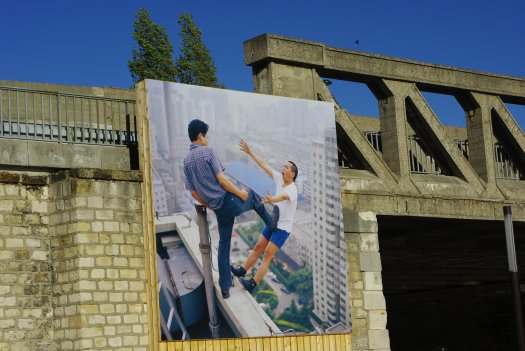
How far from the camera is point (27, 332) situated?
637 inches

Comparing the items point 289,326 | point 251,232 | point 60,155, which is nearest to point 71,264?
point 60,155

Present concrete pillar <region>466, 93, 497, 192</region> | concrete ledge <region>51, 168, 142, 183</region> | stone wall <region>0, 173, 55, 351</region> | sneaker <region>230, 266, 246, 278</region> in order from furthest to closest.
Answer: concrete pillar <region>466, 93, 497, 192</region>, sneaker <region>230, 266, 246, 278</region>, concrete ledge <region>51, 168, 142, 183</region>, stone wall <region>0, 173, 55, 351</region>

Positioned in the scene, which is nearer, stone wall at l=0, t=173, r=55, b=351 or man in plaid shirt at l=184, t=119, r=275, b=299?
stone wall at l=0, t=173, r=55, b=351

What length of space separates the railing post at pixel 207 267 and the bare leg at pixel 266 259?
3.18 ft

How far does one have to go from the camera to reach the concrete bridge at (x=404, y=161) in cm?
1967

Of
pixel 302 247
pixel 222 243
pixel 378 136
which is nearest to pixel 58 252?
pixel 222 243

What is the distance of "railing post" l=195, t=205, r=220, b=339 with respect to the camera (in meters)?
17.3

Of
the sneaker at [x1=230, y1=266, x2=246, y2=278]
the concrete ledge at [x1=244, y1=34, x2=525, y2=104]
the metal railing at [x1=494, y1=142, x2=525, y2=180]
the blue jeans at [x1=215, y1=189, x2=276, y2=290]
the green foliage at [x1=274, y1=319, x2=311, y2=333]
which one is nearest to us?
the blue jeans at [x1=215, y1=189, x2=276, y2=290]

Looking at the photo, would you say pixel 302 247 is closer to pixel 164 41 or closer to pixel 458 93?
pixel 458 93

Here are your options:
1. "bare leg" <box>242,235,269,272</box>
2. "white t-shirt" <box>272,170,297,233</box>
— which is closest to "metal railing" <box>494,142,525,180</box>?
"white t-shirt" <box>272,170,297,233</box>

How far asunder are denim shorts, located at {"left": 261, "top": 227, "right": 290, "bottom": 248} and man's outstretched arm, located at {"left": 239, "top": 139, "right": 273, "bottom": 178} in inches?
36.1

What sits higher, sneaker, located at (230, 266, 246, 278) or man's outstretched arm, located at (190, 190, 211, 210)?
man's outstretched arm, located at (190, 190, 211, 210)

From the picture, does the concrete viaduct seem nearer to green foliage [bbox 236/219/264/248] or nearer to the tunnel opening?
the tunnel opening

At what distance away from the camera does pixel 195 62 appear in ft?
109
